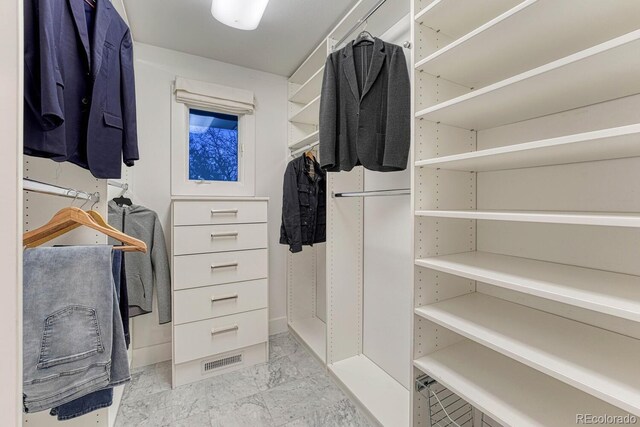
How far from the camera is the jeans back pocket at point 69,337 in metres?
0.75

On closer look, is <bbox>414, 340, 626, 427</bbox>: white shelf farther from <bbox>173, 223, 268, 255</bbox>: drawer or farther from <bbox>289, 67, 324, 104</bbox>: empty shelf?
<bbox>289, 67, 324, 104</bbox>: empty shelf

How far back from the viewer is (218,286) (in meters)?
1.87

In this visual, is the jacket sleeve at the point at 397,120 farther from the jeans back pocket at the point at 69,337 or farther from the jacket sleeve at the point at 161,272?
the jacket sleeve at the point at 161,272

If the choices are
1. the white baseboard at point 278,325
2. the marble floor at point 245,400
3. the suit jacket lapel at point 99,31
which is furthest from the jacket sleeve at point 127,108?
the white baseboard at point 278,325

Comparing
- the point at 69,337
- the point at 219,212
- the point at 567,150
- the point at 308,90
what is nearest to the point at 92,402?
the point at 69,337

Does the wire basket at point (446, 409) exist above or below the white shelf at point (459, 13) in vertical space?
below

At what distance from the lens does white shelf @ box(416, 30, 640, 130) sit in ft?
2.22

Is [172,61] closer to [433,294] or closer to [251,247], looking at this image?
[251,247]

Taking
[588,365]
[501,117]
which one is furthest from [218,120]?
[588,365]

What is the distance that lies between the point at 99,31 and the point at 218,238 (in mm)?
1191

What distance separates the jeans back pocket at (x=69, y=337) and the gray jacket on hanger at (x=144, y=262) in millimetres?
1152

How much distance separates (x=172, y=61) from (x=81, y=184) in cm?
140

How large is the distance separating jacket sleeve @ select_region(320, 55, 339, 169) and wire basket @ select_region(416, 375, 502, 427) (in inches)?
43.3

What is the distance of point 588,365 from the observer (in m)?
0.75
